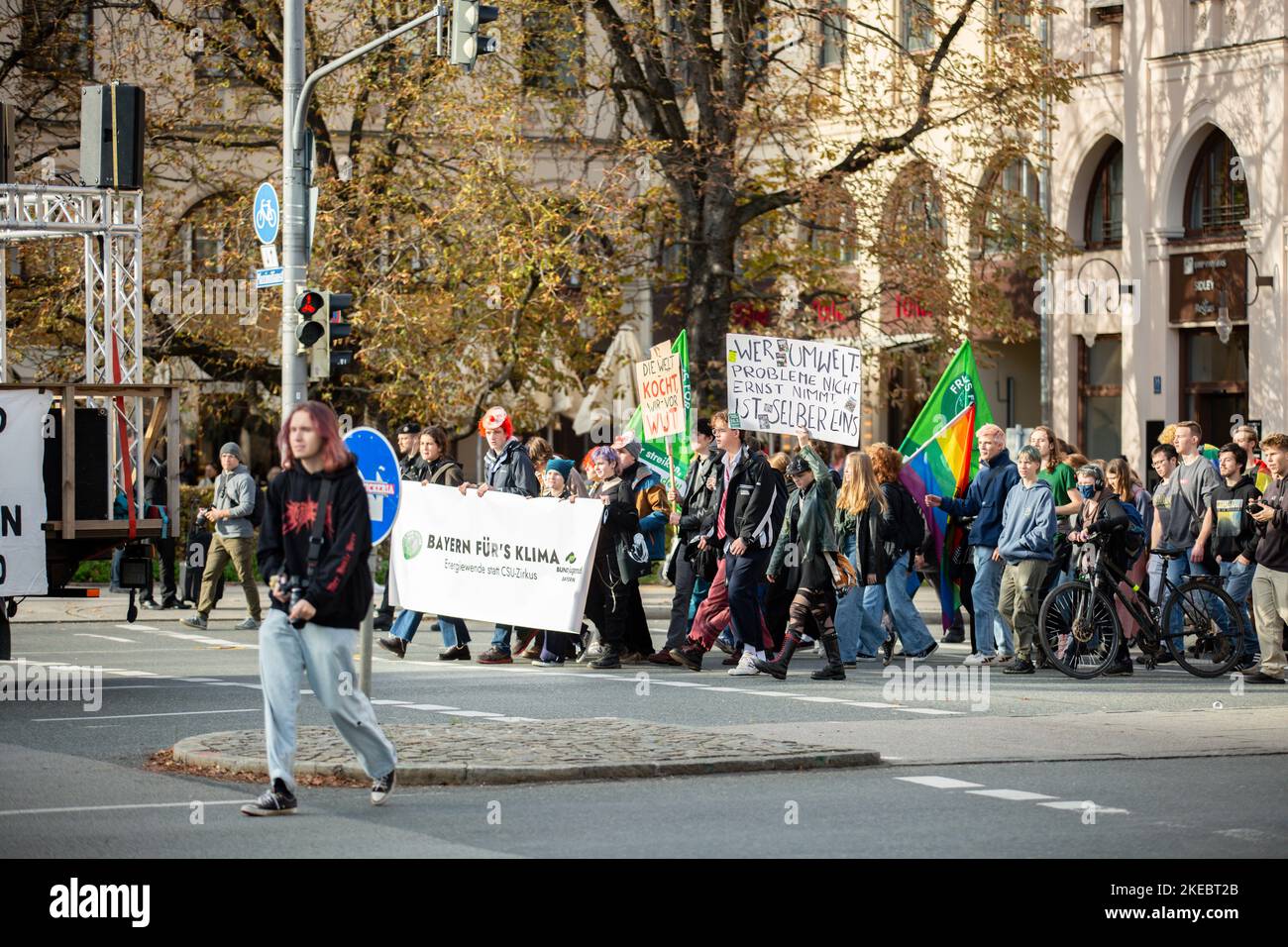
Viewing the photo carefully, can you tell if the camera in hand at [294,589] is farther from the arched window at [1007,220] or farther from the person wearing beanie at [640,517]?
the arched window at [1007,220]

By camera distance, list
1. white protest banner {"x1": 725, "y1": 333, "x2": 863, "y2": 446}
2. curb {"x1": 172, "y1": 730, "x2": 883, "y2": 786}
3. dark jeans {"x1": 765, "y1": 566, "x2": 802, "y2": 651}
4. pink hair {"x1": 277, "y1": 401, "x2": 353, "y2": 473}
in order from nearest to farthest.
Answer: pink hair {"x1": 277, "y1": 401, "x2": 353, "y2": 473}, curb {"x1": 172, "y1": 730, "x2": 883, "y2": 786}, dark jeans {"x1": 765, "y1": 566, "x2": 802, "y2": 651}, white protest banner {"x1": 725, "y1": 333, "x2": 863, "y2": 446}

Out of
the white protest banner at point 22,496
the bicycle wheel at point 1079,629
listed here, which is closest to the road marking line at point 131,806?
the white protest banner at point 22,496

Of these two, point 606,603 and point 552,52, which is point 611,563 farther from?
point 552,52

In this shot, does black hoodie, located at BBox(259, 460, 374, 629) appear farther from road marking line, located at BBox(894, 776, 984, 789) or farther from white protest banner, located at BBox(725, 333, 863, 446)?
white protest banner, located at BBox(725, 333, 863, 446)

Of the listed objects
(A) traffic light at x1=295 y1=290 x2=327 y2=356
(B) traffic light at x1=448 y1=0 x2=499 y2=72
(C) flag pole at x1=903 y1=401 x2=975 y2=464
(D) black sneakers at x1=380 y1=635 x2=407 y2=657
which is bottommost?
(D) black sneakers at x1=380 y1=635 x2=407 y2=657

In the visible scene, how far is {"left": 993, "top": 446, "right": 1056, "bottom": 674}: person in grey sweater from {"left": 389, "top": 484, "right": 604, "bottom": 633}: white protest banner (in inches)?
125

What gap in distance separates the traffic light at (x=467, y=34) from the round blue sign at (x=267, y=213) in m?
2.69

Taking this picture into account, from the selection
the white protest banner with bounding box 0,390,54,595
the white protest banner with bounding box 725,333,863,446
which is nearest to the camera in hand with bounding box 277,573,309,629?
the white protest banner with bounding box 0,390,54,595

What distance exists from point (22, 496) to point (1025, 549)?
292 inches

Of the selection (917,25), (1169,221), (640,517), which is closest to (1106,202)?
(1169,221)

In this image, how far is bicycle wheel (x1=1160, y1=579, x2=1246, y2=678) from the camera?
16.5 m

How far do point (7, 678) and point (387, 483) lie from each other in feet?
16.4

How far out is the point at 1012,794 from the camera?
1014 centimetres

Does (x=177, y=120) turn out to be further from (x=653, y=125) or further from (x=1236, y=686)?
(x=1236, y=686)
